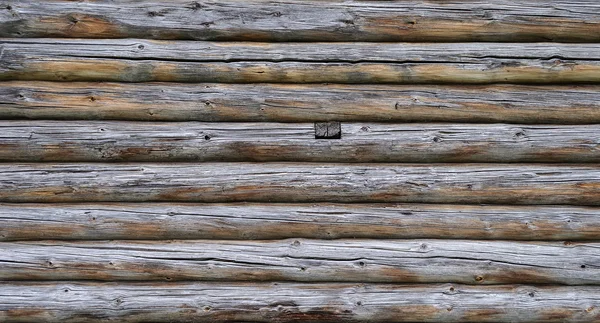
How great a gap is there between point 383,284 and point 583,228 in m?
1.09

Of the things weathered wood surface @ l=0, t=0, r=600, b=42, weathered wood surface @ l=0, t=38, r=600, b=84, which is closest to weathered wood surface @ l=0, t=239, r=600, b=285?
weathered wood surface @ l=0, t=38, r=600, b=84

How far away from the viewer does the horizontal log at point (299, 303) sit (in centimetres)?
308

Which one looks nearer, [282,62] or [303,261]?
[303,261]

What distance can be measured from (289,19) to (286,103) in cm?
46

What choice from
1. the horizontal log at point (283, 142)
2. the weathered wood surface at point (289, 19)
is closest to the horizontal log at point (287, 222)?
the horizontal log at point (283, 142)

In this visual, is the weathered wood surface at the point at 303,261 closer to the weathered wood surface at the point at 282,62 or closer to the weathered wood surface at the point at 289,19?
the weathered wood surface at the point at 282,62

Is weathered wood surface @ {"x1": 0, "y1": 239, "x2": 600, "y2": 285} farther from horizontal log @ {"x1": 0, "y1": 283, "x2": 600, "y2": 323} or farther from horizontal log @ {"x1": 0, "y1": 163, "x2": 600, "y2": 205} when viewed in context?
horizontal log @ {"x1": 0, "y1": 163, "x2": 600, "y2": 205}

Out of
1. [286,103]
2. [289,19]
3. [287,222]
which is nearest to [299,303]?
[287,222]

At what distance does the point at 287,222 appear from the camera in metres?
3.14

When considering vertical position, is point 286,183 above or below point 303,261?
above

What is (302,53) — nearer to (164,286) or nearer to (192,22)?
(192,22)

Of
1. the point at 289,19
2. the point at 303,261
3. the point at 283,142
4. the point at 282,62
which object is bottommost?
the point at 303,261

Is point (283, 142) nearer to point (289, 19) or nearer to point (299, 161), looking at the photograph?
point (299, 161)

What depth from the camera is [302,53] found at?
3229 millimetres
